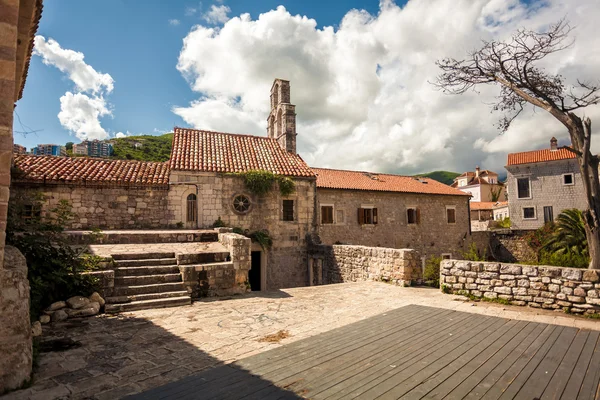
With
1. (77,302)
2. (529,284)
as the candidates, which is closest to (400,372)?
(529,284)

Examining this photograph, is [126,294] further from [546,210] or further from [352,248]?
[546,210]

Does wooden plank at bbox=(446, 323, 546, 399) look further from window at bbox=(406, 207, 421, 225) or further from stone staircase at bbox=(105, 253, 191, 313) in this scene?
window at bbox=(406, 207, 421, 225)

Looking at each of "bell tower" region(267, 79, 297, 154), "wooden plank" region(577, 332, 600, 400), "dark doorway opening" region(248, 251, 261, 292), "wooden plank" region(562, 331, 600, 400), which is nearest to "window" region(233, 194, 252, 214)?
"dark doorway opening" region(248, 251, 261, 292)

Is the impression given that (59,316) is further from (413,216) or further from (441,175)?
(441,175)

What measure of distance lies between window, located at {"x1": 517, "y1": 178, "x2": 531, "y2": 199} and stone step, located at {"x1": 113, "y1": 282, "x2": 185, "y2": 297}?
31131 mm

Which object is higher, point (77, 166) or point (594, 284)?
point (77, 166)

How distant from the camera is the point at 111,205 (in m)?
13.0

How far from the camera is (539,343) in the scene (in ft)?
15.5

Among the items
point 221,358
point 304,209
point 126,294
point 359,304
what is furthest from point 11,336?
point 304,209

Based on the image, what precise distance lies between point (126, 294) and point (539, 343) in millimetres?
7851

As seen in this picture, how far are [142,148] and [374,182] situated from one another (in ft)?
171

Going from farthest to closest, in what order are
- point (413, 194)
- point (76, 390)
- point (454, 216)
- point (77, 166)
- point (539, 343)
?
point (454, 216), point (413, 194), point (77, 166), point (539, 343), point (76, 390)

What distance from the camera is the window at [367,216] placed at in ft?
68.3

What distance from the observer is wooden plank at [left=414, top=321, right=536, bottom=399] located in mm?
3352
